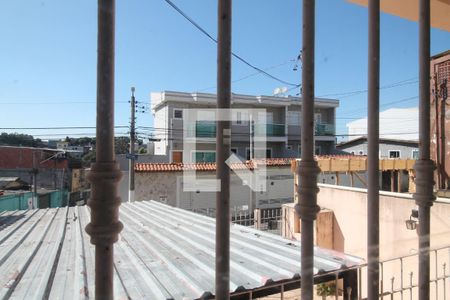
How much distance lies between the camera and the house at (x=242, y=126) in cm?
1962

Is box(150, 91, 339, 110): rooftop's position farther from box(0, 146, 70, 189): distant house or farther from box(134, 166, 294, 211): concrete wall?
box(0, 146, 70, 189): distant house

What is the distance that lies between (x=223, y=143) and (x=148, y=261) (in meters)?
2.97

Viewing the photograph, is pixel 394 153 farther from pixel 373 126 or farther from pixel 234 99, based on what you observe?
pixel 373 126

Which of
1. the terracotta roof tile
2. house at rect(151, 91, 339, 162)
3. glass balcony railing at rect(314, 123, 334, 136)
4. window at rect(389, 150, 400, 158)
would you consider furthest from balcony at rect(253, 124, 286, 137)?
window at rect(389, 150, 400, 158)

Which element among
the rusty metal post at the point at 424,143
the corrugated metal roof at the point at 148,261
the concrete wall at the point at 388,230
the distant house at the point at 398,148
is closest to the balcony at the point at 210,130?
the distant house at the point at 398,148

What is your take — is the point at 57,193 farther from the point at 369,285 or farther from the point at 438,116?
the point at 369,285

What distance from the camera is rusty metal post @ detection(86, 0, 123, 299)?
2.50ft

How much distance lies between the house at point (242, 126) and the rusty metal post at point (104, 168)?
16688mm

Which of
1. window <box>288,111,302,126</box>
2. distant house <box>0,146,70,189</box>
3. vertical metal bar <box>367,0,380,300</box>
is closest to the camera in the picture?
vertical metal bar <box>367,0,380,300</box>

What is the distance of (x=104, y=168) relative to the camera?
0.76 meters

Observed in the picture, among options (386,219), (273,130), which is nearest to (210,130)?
(273,130)

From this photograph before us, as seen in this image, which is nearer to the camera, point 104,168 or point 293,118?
point 104,168

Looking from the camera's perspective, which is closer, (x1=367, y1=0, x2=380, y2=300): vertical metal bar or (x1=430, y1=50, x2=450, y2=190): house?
(x1=367, y1=0, x2=380, y2=300): vertical metal bar

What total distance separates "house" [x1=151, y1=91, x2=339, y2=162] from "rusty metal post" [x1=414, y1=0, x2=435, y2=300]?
53.3ft
